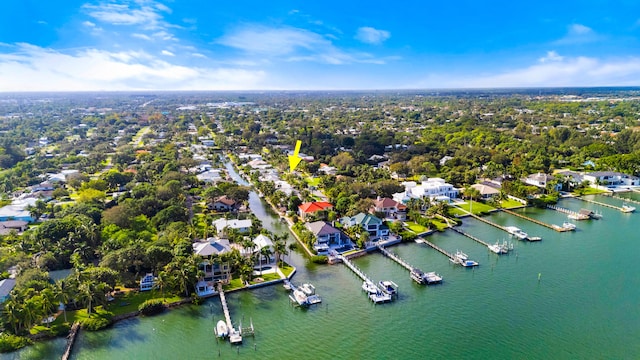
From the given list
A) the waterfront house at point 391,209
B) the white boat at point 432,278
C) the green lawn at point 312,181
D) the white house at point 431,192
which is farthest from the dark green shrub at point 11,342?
the green lawn at point 312,181

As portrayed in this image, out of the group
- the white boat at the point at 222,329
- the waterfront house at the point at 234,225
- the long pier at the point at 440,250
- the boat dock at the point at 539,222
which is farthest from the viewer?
the boat dock at the point at 539,222

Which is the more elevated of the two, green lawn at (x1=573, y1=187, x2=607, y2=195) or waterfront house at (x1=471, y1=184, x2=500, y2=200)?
waterfront house at (x1=471, y1=184, x2=500, y2=200)

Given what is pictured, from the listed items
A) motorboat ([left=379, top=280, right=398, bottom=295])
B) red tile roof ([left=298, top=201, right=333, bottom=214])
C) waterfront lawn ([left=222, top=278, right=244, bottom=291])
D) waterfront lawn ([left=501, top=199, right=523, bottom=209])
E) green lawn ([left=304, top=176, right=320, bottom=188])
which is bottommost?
green lawn ([left=304, top=176, right=320, bottom=188])

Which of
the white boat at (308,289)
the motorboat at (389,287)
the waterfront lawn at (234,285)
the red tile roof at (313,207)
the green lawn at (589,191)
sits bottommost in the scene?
the green lawn at (589,191)

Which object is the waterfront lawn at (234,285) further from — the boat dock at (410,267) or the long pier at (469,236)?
the long pier at (469,236)

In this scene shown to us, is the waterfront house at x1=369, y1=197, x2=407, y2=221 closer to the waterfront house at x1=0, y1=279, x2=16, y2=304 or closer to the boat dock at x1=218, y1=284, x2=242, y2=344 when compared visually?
the boat dock at x1=218, y1=284, x2=242, y2=344

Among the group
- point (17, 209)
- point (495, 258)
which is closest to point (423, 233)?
point (495, 258)

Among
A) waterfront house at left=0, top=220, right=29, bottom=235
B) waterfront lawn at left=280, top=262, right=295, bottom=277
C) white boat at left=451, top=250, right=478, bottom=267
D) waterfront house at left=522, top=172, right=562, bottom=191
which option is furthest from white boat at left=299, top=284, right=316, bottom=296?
waterfront house at left=522, top=172, right=562, bottom=191
